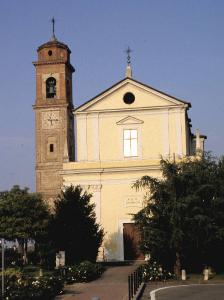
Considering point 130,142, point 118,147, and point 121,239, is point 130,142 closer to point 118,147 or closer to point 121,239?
point 118,147

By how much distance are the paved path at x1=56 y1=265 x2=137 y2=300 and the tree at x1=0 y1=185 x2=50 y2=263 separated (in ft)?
25.7

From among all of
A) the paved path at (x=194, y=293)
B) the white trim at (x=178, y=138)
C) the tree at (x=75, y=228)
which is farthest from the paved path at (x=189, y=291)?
the white trim at (x=178, y=138)

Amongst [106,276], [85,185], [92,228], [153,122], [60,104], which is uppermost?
[60,104]

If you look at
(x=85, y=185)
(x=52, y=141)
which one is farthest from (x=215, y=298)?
(x=52, y=141)

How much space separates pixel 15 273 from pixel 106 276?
264 inches

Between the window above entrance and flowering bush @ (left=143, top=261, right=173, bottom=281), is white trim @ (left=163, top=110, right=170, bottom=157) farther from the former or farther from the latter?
flowering bush @ (left=143, top=261, right=173, bottom=281)

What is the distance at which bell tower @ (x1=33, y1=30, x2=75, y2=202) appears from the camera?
53.5 metres

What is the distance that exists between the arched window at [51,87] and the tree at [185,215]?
26.3 meters

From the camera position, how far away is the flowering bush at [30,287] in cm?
1930

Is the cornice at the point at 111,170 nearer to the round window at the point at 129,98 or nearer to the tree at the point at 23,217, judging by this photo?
the tree at the point at 23,217

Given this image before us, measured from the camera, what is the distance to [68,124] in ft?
179

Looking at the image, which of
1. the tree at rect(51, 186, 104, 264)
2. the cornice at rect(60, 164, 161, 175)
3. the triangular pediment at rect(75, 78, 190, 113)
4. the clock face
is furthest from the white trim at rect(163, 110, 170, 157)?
the clock face

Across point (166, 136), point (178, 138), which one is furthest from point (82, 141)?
point (178, 138)

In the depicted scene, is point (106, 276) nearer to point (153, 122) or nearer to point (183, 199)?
point (183, 199)
